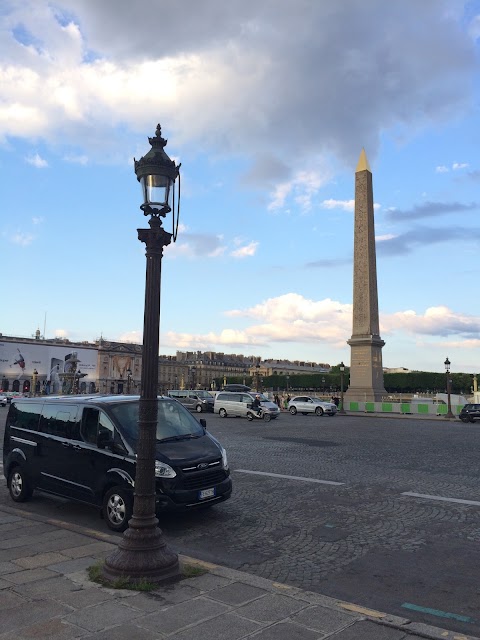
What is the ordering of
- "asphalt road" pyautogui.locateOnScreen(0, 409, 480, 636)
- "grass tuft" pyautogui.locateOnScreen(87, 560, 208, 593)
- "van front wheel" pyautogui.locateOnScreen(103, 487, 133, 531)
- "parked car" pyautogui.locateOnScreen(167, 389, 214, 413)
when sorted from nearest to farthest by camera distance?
1. "grass tuft" pyautogui.locateOnScreen(87, 560, 208, 593)
2. "asphalt road" pyautogui.locateOnScreen(0, 409, 480, 636)
3. "van front wheel" pyautogui.locateOnScreen(103, 487, 133, 531)
4. "parked car" pyautogui.locateOnScreen(167, 389, 214, 413)

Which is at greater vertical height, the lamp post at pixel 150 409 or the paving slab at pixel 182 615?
the lamp post at pixel 150 409

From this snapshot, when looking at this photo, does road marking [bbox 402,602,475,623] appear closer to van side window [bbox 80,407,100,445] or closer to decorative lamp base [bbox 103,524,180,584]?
decorative lamp base [bbox 103,524,180,584]

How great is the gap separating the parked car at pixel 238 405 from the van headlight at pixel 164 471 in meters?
26.4

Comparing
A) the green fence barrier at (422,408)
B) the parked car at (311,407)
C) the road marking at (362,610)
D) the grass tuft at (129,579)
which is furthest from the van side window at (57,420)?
the green fence barrier at (422,408)

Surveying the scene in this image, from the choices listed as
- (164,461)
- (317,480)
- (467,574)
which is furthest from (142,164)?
(317,480)

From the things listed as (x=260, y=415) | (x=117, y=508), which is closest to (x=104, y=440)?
(x=117, y=508)

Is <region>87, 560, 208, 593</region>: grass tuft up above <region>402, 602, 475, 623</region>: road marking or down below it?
above

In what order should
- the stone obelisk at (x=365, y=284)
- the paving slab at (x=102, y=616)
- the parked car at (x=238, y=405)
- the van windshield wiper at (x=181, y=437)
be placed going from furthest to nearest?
the stone obelisk at (x=365, y=284) < the parked car at (x=238, y=405) < the van windshield wiper at (x=181, y=437) < the paving slab at (x=102, y=616)

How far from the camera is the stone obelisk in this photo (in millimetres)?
41125

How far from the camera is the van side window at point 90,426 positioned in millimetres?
8289

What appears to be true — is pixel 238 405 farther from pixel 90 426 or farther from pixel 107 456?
pixel 107 456

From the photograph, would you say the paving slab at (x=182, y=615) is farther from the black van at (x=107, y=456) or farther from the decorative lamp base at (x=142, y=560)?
the black van at (x=107, y=456)

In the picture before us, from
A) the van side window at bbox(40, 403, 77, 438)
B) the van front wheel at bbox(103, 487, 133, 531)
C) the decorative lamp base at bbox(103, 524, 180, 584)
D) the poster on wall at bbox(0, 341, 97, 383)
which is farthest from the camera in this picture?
the poster on wall at bbox(0, 341, 97, 383)

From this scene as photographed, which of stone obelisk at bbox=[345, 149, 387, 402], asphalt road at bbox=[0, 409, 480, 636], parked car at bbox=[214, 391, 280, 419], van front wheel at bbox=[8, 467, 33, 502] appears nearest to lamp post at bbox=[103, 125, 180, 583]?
asphalt road at bbox=[0, 409, 480, 636]
